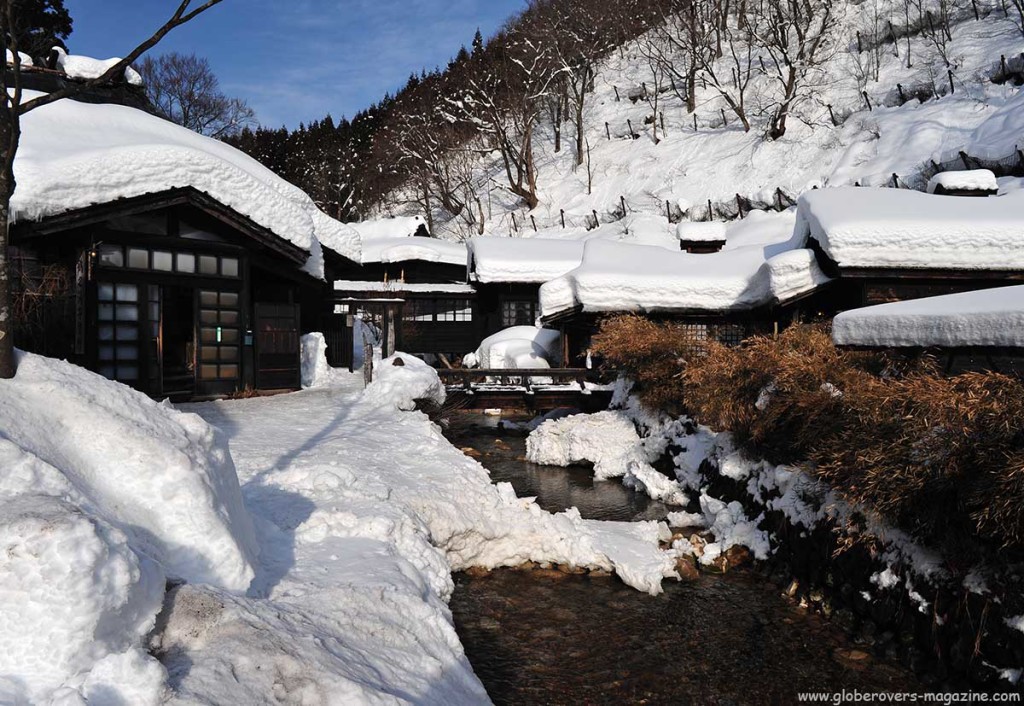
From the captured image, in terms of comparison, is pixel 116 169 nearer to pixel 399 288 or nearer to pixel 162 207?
pixel 162 207

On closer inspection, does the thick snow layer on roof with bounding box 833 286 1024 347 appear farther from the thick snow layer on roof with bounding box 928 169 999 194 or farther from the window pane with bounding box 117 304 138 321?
the thick snow layer on roof with bounding box 928 169 999 194

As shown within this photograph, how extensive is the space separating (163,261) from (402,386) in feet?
18.2

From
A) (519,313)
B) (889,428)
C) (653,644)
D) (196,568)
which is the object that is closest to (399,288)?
(519,313)

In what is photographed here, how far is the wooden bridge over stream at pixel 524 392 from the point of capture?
57.5 ft

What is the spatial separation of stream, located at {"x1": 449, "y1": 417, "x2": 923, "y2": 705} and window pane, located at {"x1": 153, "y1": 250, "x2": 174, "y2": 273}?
994 centimetres

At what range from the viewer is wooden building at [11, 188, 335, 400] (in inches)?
478

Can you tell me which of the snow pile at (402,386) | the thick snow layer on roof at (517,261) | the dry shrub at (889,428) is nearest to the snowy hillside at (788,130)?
the thick snow layer on roof at (517,261)

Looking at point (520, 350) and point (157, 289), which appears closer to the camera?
point (157, 289)

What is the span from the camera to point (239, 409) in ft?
42.4

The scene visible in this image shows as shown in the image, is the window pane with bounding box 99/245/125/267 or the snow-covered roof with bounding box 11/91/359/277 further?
the window pane with bounding box 99/245/125/267

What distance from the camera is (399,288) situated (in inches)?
1040

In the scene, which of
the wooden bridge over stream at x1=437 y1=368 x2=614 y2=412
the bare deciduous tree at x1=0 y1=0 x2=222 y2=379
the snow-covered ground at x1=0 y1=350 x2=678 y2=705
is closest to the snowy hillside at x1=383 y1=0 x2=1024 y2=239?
the wooden bridge over stream at x1=437 y1=368 x2=614 y2=412

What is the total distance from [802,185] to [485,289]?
1868 centimetres

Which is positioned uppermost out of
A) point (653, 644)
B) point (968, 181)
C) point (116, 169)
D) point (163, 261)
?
point (968, 181)
